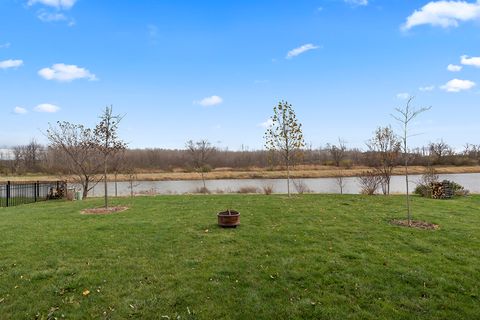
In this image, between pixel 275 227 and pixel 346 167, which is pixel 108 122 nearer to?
pixel 275 227

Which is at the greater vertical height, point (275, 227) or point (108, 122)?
point (108, 122)

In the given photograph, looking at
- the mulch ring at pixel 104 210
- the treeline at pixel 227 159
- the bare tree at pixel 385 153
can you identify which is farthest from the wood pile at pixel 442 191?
the treeline at pixel 227 159

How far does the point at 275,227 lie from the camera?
7.43 m

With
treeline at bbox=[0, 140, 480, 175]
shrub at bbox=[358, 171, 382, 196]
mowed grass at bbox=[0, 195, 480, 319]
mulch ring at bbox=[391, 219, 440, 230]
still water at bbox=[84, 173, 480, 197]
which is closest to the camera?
mowed grass at bbox=[0, 195, 480, 319]

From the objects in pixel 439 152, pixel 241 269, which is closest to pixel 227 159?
pixel 439 152

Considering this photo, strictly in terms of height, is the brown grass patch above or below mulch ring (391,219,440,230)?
above

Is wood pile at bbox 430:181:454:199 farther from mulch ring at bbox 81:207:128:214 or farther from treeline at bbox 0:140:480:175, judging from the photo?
treeline at bbox 0:140:480:175

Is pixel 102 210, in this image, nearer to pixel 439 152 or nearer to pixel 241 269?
pixel 241 269

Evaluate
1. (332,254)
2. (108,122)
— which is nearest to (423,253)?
(332,254)

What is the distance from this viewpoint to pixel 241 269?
4844 mm

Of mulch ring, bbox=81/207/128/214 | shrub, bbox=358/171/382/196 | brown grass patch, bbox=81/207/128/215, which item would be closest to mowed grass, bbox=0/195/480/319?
brown grass patch, bbox=81/207/128/215

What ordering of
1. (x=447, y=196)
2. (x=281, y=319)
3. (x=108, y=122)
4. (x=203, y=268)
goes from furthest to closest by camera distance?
1. (x=447, y=196)
2. (x=108, y=122)
3. (x=203, y=268)
4. (x=281, y=319)

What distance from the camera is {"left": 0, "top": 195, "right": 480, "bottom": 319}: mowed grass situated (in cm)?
373

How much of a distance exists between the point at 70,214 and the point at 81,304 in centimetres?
657
